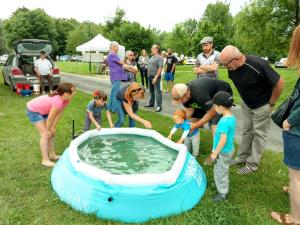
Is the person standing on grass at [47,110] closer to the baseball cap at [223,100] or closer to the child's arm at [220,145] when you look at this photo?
the baseball cap at [223,100]

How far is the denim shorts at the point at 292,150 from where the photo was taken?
3.50 meters

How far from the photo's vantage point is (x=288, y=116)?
3.62 metres

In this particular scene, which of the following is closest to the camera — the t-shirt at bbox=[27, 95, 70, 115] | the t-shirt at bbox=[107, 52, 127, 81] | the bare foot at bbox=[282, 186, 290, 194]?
the bare foot at bbox=[282, 186, 290, 194]

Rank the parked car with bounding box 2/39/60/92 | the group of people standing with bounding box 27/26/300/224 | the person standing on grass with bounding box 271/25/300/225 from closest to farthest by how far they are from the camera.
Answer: the person standing on grass with bounding box 271/25/300/225 < the group of people standing with bounding box 27/26/300/224 < the parked car with bounding box 2/39/60/92

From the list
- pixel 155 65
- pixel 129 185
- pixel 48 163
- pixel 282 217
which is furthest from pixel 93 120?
pixel 155 65

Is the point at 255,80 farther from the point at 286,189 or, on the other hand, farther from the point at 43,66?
the point at 43,66

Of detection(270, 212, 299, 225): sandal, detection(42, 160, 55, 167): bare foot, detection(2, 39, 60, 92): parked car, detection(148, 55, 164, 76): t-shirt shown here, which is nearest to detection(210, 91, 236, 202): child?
detection(270, 212, 299, 225): sandal

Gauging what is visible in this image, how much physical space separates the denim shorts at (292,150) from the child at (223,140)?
755mm

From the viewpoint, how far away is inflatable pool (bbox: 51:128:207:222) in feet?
12.6

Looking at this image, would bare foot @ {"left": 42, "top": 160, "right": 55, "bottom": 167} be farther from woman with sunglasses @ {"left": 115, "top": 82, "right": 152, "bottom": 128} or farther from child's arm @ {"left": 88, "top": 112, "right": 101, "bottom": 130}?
woman with sunglasses @ {"left": 115, "top": 82, "right": 152, "bottom": 128}

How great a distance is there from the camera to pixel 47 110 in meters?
5.39

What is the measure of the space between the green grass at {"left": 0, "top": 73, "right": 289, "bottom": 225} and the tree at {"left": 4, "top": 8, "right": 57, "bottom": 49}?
2732 inches

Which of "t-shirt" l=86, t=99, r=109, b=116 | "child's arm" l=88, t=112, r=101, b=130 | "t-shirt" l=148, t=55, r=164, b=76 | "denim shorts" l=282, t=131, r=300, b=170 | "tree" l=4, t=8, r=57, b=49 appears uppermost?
"denim shorts" l=282, t=131, r=300, b=170

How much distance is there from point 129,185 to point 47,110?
2.22 metres
